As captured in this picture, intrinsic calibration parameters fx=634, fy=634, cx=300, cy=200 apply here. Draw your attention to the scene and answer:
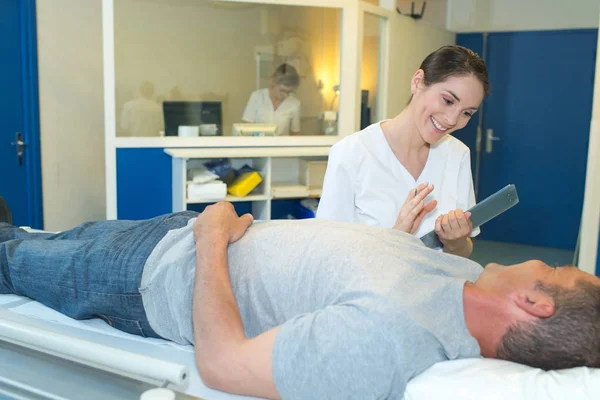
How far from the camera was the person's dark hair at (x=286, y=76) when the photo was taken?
165 inches

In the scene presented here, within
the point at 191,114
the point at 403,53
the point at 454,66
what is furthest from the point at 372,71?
the point at 454,66

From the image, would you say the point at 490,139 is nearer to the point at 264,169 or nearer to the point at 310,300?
the point at 264,169

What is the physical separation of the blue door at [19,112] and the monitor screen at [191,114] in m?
0.87

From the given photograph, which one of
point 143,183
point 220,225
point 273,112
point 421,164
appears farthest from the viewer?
point 273,112

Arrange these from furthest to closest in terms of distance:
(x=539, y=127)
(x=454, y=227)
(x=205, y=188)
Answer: (x=539, y=127), (x=205, y=188), (x=454, y=227)

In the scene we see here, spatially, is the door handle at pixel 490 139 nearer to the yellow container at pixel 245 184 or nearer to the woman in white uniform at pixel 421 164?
the yellow container at pixel 245 184

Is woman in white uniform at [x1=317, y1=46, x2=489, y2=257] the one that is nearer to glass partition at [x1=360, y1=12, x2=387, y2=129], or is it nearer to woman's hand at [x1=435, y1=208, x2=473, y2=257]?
woman's hand at [x1=435, y1=208, x2=473, y2=257]

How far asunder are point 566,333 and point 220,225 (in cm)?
75

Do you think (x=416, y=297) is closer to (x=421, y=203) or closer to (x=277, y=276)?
(x=277, y=276)

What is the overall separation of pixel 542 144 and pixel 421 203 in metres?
4.15

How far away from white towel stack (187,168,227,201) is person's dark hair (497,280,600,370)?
8.72ft

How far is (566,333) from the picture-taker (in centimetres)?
117

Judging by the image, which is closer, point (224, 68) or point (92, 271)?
point (92, 271)

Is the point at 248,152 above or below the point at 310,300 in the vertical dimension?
above
